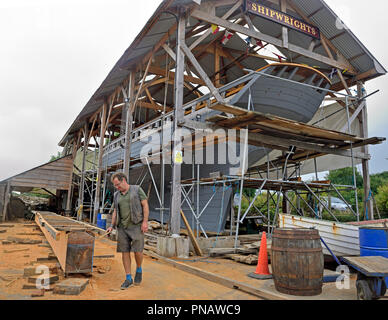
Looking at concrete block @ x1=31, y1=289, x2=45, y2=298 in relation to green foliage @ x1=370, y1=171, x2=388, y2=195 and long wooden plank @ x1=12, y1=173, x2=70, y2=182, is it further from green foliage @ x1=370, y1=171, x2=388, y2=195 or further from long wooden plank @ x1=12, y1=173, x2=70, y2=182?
green foliage @ x1=370, y1=171, x2=388, y2=195

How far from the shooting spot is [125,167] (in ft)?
32.0

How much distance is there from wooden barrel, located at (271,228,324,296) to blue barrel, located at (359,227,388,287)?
81 centimetres

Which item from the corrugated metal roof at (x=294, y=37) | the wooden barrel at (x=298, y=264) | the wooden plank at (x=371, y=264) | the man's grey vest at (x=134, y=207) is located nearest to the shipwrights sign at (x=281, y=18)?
the corrugated metal roof at (x=294, y=37)

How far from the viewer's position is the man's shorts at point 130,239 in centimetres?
393

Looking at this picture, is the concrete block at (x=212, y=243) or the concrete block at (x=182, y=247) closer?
the concrete block at (x=182, y=247)

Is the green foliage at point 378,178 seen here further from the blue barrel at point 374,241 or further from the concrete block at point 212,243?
the blue barrel at point 374,241

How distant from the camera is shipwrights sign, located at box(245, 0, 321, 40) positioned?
821 cm

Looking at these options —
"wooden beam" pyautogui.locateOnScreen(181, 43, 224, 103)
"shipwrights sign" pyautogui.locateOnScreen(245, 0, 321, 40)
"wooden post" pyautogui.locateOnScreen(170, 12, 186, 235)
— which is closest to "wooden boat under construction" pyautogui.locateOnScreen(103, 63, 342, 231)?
"wooden beam" pyautogui.locateOnScreen(181, 43, 224, 103)

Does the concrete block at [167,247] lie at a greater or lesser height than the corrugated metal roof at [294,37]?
lesser

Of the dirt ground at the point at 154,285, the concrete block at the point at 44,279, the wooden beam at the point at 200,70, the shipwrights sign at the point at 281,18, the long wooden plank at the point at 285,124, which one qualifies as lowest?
the dirt ground at the point at 154,285

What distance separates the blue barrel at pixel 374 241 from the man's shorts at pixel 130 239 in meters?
3.02

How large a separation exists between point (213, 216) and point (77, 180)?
13575 mm

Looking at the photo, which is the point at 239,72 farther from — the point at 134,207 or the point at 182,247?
the point at 134,207
